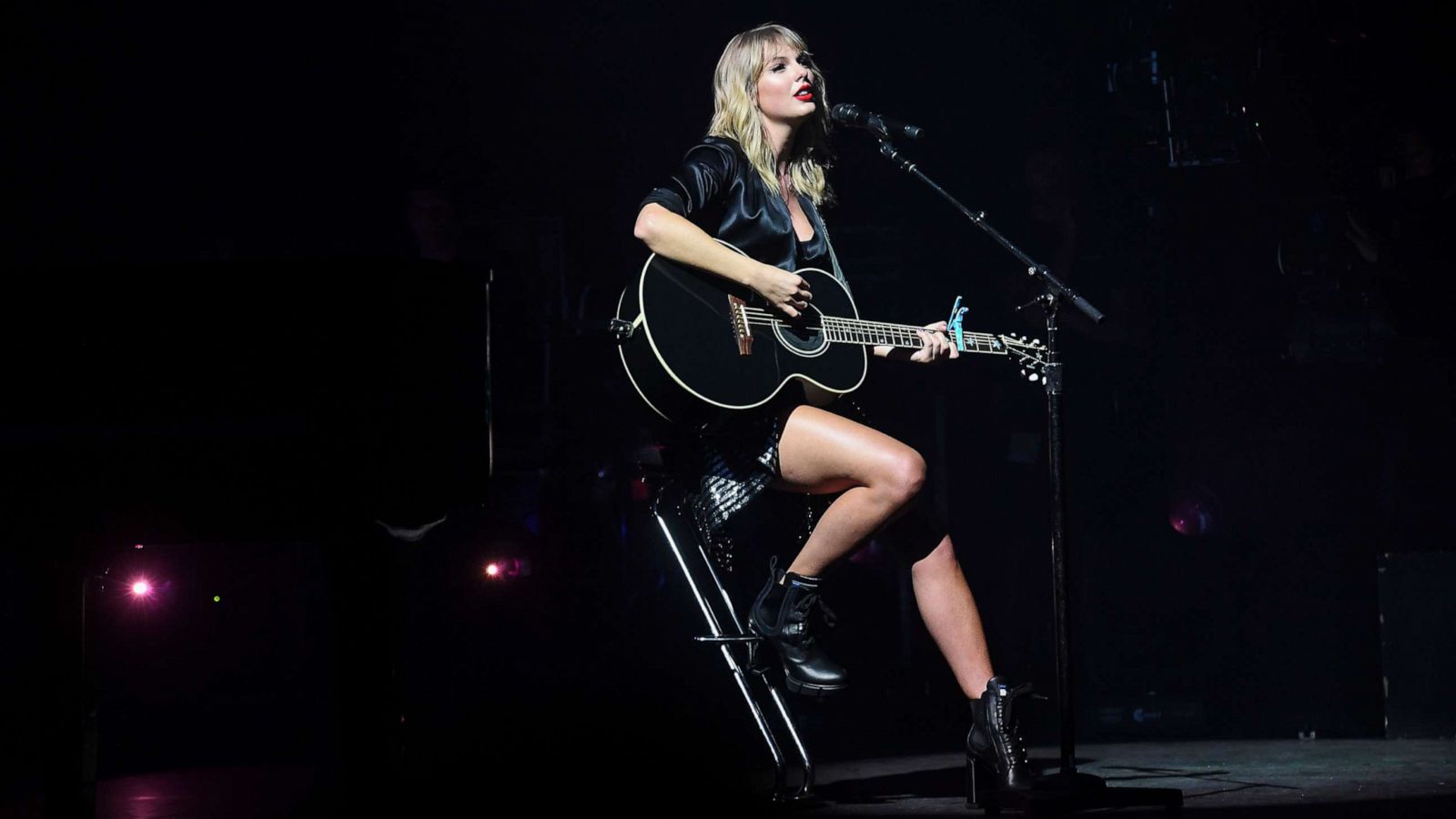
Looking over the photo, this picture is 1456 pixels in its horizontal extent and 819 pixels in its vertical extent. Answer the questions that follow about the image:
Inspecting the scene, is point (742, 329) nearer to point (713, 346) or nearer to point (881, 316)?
point (713, 346)

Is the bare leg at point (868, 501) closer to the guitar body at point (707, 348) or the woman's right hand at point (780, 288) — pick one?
the guitar body at point (707, 348)

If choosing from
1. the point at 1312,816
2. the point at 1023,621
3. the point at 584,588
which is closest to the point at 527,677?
the point at 584,588

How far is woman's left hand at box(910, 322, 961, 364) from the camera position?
3.42 meters

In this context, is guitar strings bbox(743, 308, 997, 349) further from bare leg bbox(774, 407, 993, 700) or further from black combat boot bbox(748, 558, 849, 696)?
Result: black combat boot bbox(748, 558, 849, 696)

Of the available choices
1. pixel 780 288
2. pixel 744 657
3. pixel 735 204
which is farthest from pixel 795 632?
pixel 735 204

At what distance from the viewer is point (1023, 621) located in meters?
4.90

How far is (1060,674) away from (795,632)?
59 cm

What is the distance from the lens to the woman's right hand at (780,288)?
3199 mm

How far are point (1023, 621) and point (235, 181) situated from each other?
341cm

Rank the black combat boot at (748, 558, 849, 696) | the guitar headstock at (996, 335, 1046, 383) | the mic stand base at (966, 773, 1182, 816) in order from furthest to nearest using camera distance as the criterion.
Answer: the guitar headstock at (996, 335, 1046, 383), the black combat boot at (748, 558, 849, 696), the mic stand base at (966, 773, 1182, 816)

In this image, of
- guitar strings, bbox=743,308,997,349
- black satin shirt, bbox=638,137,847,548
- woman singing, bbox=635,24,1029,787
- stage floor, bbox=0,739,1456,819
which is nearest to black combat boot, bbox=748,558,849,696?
woman singing, bbox=635,24,1029,787

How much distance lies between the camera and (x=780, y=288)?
3.20 m

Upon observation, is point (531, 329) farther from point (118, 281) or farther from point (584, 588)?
point (118, 281)

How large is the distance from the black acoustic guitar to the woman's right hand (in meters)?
0.03
